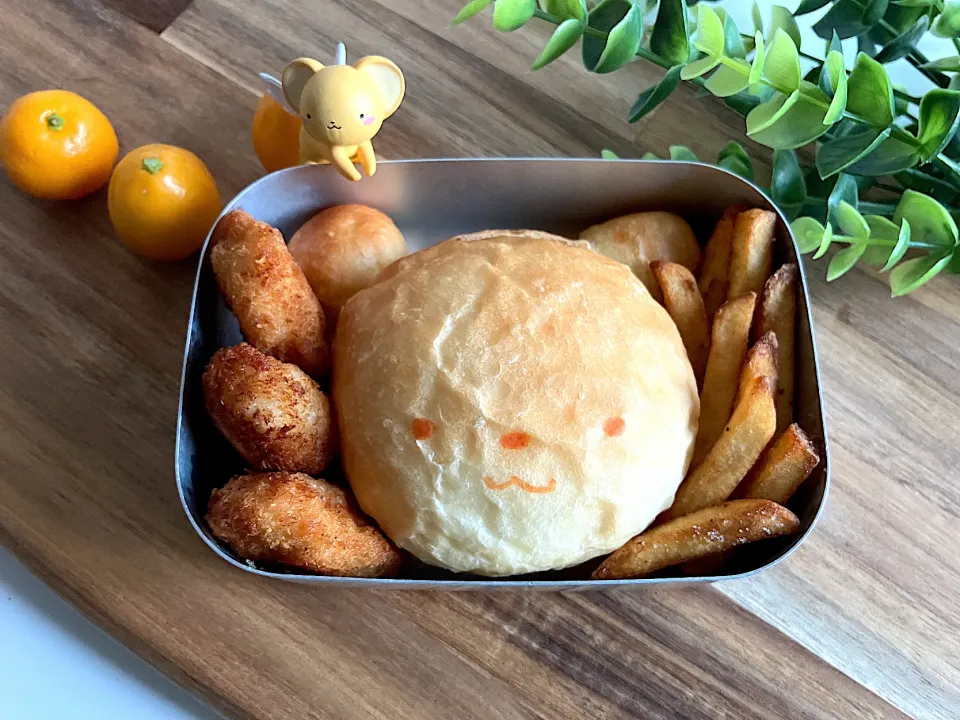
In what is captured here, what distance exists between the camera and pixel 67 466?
1.08 meters

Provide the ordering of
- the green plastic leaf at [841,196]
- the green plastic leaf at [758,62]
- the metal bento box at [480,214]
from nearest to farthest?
the green plastic leaf at [758,62] → the metal bento box at [480,214] → the green plastic leaf at [841,196]

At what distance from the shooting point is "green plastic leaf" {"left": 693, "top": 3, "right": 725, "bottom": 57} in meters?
0.88

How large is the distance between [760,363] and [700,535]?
221 millimetres

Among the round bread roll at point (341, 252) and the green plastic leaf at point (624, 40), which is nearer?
the green plastic leaf at point (624, 40)

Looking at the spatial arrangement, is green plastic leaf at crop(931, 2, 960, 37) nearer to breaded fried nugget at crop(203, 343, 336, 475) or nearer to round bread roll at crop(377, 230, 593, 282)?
round bread roll at crop(377, 230, 593, 282)

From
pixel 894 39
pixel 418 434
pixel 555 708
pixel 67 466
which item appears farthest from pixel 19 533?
pixel 894 39

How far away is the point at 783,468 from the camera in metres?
0.89

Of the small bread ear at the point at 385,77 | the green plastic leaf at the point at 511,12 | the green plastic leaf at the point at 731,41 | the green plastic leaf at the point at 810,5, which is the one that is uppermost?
the green plastic leaf at the point at 810,5

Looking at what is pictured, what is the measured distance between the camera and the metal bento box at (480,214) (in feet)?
3.04

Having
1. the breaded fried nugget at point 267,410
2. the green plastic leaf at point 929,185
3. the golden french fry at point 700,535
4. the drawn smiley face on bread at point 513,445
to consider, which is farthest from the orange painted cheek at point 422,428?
the green plastic leaf at point 929,185

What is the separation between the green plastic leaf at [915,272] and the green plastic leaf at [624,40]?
504 mm

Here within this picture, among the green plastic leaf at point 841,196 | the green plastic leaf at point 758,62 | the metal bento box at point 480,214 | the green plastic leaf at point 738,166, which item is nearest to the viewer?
the green plastic leaf at point 758,62

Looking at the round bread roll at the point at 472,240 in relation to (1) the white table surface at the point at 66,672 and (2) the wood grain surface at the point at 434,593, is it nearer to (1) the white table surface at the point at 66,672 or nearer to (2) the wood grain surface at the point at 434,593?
(2) the wood grain surface at the point at 434,593

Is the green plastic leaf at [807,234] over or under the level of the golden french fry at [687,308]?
over
